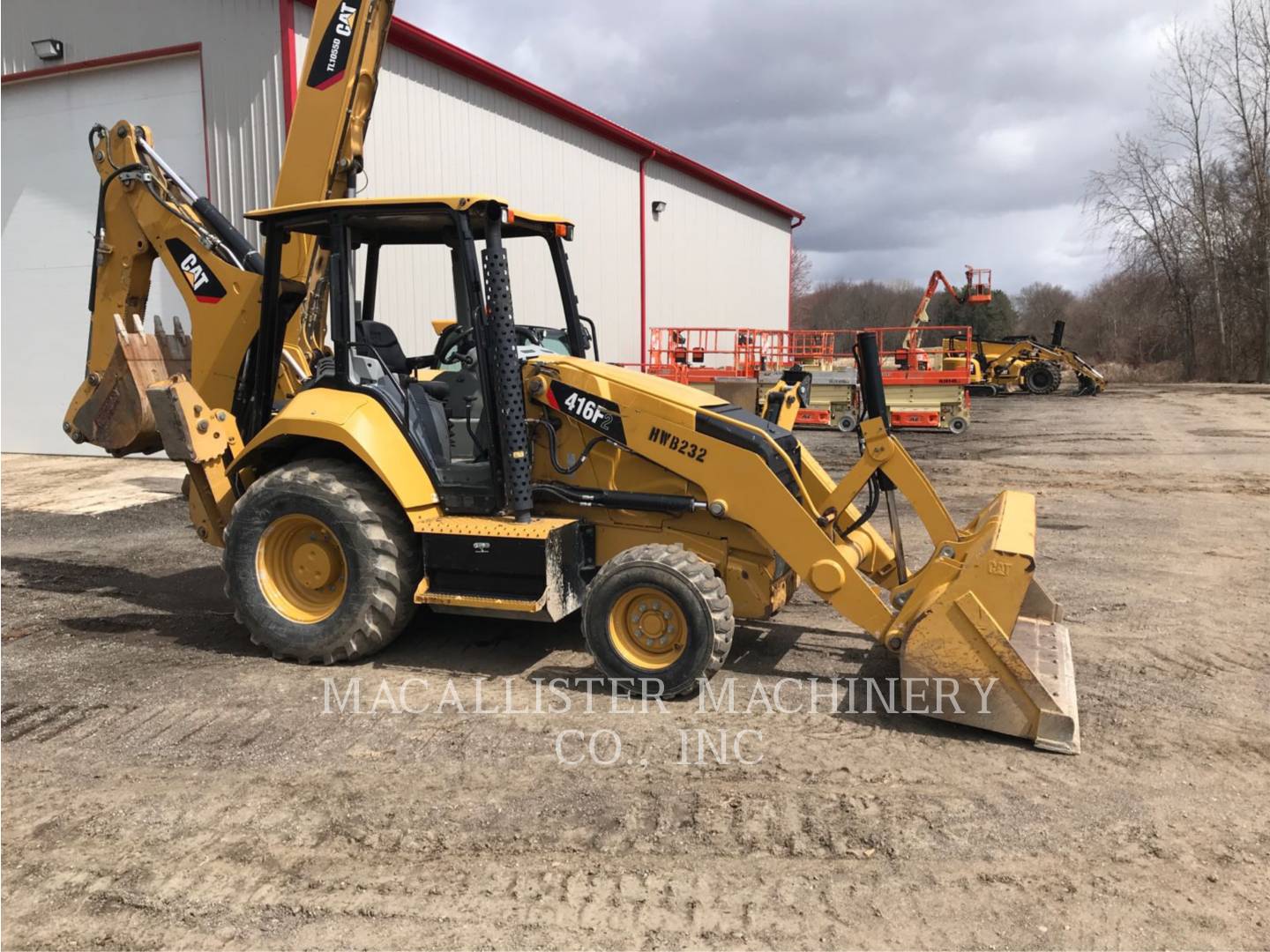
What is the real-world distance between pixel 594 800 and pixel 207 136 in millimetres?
11865

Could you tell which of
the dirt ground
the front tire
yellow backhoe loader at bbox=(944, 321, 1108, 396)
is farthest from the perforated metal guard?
yellow backhoe loader at bbox=(944, 321, 1108, 396)

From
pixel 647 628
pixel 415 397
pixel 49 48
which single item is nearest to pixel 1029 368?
pixel 49 48

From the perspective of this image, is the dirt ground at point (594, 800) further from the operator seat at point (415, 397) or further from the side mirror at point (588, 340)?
the side mirror at point (588, 340)

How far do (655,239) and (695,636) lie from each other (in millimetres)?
18265

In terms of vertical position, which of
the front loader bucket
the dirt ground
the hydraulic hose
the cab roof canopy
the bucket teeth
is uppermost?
the cab roof canopy

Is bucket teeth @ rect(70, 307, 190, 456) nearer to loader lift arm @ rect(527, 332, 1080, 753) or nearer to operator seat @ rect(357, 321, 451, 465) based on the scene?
operator seat @ rect(357, 321, 451, 465)

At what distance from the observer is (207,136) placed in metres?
12.4

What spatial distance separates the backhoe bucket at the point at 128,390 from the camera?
6.29 meters

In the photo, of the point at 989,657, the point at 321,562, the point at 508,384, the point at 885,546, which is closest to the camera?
the point at 989,657

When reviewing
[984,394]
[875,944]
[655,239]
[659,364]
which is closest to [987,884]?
[875,944]

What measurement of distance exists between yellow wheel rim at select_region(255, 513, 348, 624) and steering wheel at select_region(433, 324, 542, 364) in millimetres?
1353

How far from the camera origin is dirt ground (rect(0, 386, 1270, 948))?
2.95m

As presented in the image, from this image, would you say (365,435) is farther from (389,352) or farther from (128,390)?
(128,390)

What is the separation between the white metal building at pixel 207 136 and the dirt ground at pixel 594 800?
20.7 feet
